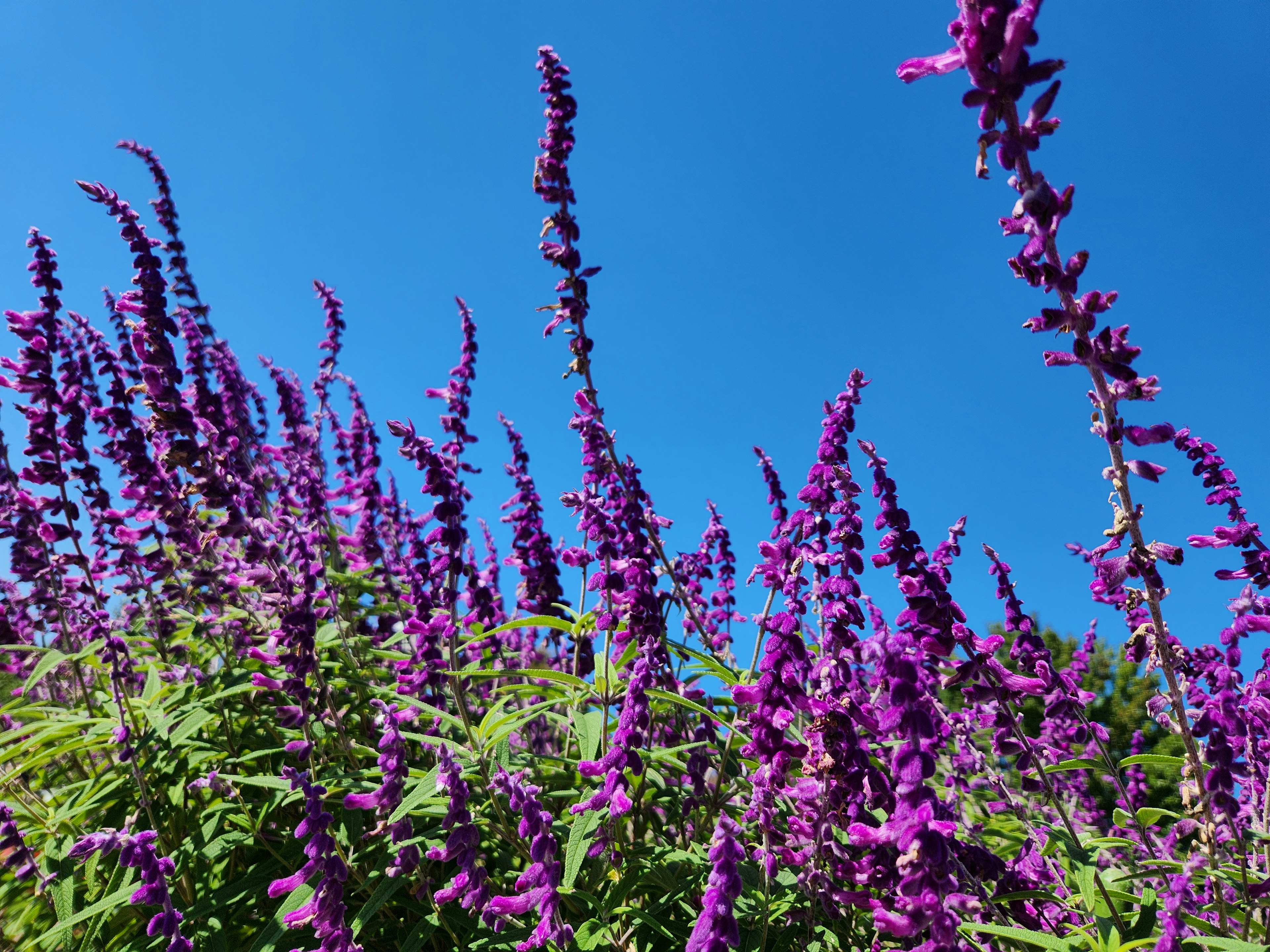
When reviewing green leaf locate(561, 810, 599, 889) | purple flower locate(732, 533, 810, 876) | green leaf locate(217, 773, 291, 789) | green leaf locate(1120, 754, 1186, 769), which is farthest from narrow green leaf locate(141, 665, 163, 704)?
green leaf locate(1120, 754, 1186, 769)

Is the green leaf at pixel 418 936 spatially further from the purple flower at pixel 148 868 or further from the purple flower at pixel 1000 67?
the purple flower at pixel 1000 67

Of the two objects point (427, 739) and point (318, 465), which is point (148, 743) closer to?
point (427, 739)

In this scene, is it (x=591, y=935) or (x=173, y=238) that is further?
(x=173, y=238)

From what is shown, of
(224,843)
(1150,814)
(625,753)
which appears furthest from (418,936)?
(1150,814)

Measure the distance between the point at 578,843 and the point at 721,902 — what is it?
1.15 m

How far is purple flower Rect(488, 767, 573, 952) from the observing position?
8.76ft

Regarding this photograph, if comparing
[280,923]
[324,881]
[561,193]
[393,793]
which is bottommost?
[280,923]

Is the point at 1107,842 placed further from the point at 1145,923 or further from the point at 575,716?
the point at 575,716

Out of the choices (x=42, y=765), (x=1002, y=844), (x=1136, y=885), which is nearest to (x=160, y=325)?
(x=42, y=765)

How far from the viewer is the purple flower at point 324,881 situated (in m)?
2.81

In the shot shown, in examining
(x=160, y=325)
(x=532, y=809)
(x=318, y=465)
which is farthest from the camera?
(x=318, y=465)

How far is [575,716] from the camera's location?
12.7 feet

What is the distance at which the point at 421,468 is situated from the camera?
158 inches

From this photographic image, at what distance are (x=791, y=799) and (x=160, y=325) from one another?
14.9ft
